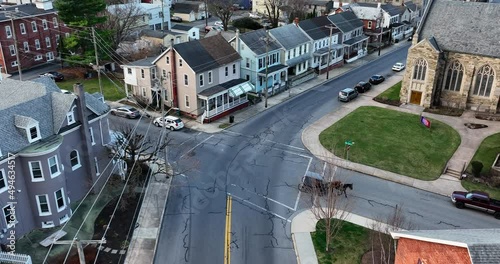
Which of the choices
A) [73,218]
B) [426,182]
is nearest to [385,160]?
[426,182]

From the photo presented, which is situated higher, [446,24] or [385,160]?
[446,24]

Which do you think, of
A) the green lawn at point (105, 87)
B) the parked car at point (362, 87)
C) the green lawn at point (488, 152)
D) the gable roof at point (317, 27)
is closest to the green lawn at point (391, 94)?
the parked car at point (362, 87)

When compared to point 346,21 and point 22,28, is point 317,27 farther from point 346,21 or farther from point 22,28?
point 22,28

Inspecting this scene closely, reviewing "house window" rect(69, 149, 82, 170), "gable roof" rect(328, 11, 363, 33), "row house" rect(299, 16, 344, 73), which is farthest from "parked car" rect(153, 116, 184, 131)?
"gable roof" rect(328, 11, 363, 33)

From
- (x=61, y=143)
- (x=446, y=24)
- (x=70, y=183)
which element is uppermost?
(x=446, y=24)

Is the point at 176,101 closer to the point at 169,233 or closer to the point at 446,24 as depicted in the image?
the point at 169,233

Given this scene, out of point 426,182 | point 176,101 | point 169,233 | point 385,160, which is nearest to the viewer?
point 169,233

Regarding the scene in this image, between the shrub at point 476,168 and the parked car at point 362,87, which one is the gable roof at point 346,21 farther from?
the shrub at point 476,168

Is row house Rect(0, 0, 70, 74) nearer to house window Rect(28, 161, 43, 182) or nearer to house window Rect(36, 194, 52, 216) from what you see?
house window Rect(28, 161, 43, 182)
